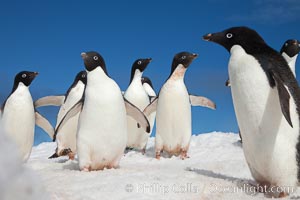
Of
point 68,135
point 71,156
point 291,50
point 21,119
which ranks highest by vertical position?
point 291,50

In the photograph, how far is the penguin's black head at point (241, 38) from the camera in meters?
4.21

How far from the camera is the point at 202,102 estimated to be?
9.73 m

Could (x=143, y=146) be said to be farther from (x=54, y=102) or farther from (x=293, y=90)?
(x=293, y=90)

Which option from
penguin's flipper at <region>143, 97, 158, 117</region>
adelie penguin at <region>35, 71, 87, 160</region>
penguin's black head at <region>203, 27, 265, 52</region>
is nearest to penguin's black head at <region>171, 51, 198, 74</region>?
penguin's flipper at <region>143, 97, 158, 117</region>

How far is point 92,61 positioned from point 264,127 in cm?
250

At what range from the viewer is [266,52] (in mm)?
4125

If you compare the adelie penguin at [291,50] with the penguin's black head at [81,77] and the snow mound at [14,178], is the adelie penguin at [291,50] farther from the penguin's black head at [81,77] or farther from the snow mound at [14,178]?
the snow mound at [14,178]

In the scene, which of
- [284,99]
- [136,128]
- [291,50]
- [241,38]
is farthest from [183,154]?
[284,99]

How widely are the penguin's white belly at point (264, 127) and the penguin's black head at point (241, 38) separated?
263mm

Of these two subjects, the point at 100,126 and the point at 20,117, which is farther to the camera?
the point at 20,117

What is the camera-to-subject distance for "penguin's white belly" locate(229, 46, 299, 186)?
376 cm

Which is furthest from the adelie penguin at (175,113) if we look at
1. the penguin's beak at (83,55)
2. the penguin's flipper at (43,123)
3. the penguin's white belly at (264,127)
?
the penguin's white belly at (264,127)

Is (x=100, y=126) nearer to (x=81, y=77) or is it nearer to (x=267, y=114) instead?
(x=267, y=114)

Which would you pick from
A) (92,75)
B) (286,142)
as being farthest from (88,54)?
(286,142)
